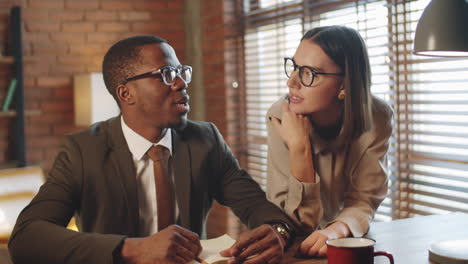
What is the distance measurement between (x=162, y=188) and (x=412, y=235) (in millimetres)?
749

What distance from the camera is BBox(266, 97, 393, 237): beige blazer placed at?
1.75 m

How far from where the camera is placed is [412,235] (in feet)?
5.32

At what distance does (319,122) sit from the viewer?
1944 millimetres

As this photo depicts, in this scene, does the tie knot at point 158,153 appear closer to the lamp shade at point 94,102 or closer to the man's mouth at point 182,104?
the man's mouth at point 182,104

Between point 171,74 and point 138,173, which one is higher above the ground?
point 171,74

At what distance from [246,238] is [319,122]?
0.66 metres

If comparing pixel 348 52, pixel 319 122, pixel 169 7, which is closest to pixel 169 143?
pixel 319 122

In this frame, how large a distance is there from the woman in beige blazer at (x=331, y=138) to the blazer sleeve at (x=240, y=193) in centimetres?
7

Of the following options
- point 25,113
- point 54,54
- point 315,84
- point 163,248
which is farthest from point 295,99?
point 54,54

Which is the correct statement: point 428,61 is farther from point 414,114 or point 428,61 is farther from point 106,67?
point 106,67

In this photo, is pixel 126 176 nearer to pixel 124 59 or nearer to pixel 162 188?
pixel 162 188

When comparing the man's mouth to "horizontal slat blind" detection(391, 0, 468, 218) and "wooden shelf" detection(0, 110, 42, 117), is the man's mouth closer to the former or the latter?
"horizontal slat blind" detection(391, 0, 468, 218)

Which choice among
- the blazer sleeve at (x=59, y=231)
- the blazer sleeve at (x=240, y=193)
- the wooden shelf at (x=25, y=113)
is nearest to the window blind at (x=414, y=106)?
the blazer sleeve at (x=240, y=193)

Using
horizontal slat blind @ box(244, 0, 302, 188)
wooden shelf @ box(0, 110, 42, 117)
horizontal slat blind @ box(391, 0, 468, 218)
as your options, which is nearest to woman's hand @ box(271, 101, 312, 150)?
horizontal slat blind @ box(391, 0, 468, 218)
